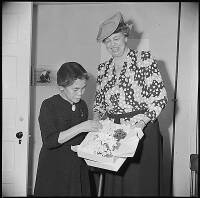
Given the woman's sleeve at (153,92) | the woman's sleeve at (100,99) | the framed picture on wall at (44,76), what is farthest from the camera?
the framed picture on wall at (44,76)

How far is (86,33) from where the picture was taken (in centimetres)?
140

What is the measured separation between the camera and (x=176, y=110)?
1490 mm

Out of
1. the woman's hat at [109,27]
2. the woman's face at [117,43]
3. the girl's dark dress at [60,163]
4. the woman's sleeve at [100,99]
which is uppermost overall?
the woman's hat at [109,27]

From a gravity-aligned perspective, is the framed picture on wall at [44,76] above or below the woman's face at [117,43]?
below

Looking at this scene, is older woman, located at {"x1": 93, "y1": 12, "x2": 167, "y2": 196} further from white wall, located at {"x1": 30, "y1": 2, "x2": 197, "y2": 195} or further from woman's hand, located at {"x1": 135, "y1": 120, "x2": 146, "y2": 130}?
white wall, located at {"x1": 30, "y1": 2, "x2": 197, "y2": 195}

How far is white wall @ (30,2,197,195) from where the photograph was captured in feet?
4.49

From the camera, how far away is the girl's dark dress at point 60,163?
1.08 m

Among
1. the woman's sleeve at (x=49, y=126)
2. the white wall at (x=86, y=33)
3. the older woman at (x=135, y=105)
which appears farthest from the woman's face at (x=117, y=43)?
the woman's sleeve at (x=49, y=126)

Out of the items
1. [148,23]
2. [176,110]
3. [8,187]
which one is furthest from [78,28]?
[8,187]

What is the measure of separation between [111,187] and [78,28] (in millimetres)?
816

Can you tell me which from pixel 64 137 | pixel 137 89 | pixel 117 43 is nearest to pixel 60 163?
pixel 64 137

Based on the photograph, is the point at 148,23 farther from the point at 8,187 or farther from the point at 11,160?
the point at 8,187

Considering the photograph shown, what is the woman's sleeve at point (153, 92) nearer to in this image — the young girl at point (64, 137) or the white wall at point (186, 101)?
the young girl at point (64, 137)

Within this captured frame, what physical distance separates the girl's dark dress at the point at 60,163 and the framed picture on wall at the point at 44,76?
0.27 m
